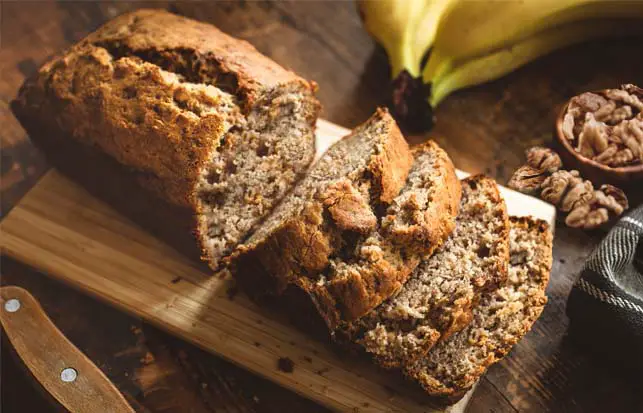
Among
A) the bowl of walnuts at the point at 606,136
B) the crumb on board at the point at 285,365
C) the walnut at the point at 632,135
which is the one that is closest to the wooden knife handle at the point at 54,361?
→ the crumb on board at the point at 285,365

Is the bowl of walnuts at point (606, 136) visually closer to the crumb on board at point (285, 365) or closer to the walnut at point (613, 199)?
the walnut at point (613, 199)

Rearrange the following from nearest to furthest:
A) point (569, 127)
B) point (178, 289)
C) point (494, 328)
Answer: point (494, 328)
point (178, 289)
point (569, 127)

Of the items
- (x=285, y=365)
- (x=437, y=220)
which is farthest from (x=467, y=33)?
(x=285, y=365)

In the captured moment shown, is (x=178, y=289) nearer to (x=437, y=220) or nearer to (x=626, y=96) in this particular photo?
(x=437, y=220)

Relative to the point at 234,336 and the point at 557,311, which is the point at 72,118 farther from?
the point at 557,311

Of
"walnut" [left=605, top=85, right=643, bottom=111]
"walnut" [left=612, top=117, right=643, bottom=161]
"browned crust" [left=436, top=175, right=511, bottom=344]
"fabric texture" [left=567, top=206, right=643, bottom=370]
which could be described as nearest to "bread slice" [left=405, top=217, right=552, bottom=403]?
"browned crust" [left=436, top=175, right=511, bottom=344]
